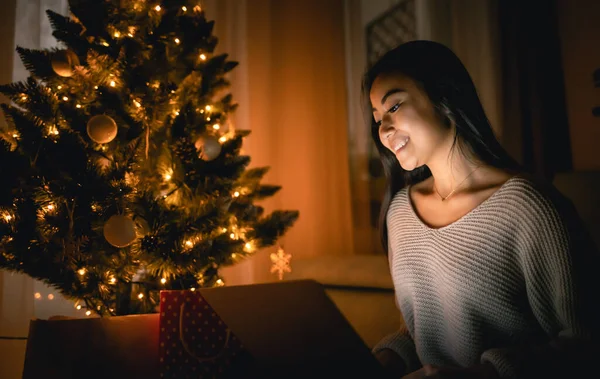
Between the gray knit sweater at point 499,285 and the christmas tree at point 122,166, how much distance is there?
565 millimetres

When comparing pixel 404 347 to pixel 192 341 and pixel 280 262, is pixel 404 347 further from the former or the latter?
pixel 280 262

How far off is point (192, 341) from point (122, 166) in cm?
59

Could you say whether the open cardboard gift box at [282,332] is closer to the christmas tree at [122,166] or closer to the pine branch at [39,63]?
the christmas tree at [122,166]

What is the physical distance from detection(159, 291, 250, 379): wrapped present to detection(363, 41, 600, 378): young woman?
0.33 m

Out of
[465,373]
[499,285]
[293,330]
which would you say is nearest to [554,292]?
[499,285]

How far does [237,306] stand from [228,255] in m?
0.53

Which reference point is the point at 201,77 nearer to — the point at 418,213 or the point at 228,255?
the point at 228,255

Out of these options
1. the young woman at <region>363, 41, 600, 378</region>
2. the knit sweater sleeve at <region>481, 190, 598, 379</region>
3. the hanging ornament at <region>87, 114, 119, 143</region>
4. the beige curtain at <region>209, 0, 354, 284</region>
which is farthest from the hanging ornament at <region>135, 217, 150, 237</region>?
the beige curtain at <region>209, 0, 354, 284</region>

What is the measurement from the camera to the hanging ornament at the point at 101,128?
1.05m

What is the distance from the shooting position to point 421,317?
0.89m

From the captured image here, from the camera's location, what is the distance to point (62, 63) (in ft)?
3.61

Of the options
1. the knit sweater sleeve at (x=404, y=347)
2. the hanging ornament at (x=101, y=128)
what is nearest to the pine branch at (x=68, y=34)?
the hanging ornament at (x=101, y=128)

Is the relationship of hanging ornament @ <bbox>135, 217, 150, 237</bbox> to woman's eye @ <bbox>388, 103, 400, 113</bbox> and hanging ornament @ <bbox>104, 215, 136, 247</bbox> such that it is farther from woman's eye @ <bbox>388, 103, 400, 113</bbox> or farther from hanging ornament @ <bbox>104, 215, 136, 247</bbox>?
woman's eye @ <bbox>388, 103, 400, 113</bbox>

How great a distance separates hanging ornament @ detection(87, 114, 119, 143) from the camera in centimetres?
105
